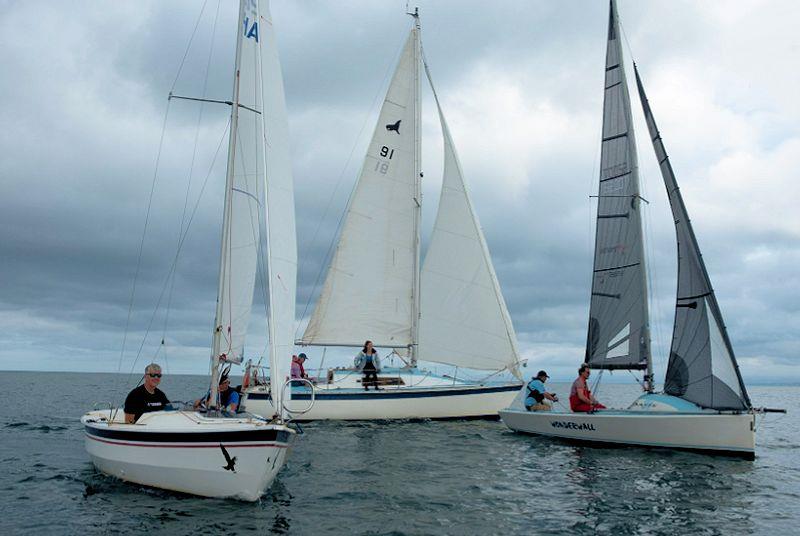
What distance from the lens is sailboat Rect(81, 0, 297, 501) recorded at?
409 inches

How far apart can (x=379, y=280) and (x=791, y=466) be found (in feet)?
48.2

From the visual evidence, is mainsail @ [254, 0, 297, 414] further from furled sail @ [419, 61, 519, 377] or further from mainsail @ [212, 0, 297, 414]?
furled sail @ [419, 61, 519, 377]

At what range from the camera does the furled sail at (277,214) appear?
36.4ft

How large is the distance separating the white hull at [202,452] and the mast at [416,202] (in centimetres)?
1376

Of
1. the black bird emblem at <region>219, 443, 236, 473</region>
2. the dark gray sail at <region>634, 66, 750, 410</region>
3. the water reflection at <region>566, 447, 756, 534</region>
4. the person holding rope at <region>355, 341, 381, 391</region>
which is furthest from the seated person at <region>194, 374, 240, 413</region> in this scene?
the dark gray sail at <region>634, 66, 750, 410</region>

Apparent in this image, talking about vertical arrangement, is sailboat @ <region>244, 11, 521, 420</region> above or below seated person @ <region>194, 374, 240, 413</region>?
above

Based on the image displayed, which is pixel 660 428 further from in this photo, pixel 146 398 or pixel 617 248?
pixel 146 398

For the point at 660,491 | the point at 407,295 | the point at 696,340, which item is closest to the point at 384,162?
the point at 407,295

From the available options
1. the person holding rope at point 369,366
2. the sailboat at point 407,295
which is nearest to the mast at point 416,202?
the sailboat at point 407,295

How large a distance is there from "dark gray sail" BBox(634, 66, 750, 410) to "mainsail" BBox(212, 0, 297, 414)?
11258mm

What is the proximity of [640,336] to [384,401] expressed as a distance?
8882mm

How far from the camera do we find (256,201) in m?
13.9

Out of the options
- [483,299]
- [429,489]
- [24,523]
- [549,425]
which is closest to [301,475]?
[429,489]

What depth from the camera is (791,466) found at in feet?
56.1
